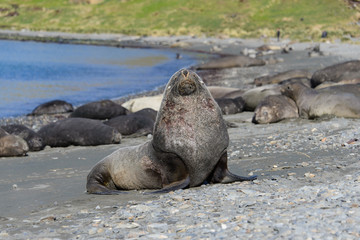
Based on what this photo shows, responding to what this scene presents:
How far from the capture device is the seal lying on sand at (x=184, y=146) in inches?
268

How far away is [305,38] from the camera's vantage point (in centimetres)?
4481

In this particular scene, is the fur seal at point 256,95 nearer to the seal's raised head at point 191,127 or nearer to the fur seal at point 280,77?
the fur seal at point 280,77

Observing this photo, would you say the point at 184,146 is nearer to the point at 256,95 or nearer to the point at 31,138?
the point at 31,138

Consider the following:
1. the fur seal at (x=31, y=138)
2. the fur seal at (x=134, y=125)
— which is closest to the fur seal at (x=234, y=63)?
the fur seal at (x=134, y=125)

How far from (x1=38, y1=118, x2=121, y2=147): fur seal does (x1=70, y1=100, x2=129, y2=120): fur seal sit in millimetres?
3275

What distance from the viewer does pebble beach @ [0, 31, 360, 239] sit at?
4551mm

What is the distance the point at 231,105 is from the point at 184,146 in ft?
28.6

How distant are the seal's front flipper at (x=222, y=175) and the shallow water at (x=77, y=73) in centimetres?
1357

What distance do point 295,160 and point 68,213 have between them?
10.9 ft

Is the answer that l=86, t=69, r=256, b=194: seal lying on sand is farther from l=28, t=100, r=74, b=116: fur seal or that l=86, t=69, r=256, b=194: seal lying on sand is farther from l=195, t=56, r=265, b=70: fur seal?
l=195, t=56, r=265, b=70: fur seal

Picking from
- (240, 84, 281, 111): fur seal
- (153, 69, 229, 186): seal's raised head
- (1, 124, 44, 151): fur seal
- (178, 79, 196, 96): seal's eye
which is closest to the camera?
(153, 69, 229, 186): seal's raised head

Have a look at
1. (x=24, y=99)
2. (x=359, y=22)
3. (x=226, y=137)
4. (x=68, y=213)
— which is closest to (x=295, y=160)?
(x=226, y=137)

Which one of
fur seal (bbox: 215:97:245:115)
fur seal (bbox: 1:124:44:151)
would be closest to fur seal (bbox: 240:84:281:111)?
fur seal (bbox: 215:97:245:115)

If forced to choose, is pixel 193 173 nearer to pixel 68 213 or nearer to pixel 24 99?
pixel 68 213
